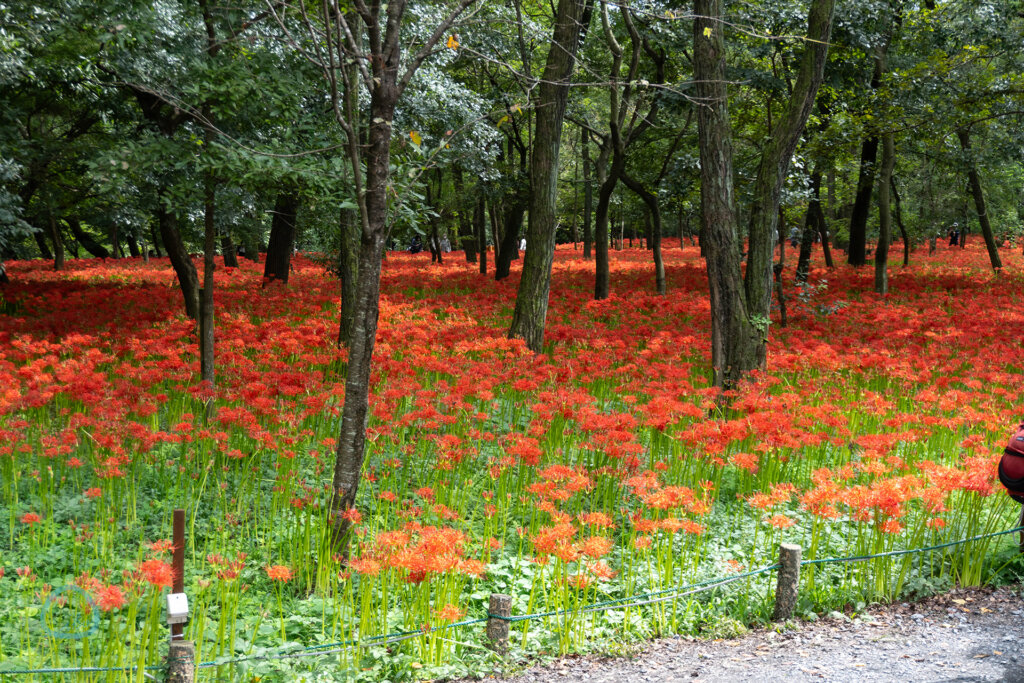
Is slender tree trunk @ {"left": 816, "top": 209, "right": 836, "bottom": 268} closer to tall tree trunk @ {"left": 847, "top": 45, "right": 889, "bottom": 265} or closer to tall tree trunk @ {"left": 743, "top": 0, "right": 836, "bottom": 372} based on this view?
tall tree trunk @ {"left": 847, "top": 45, "right": 889, "bottom": 265}

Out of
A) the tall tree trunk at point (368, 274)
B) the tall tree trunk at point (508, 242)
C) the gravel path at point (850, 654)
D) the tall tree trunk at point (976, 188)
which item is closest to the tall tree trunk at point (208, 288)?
the tall tree trunk at point (368, 274)

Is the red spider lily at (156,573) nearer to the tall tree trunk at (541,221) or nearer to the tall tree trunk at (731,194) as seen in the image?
the tall tree trunk at (731,194)

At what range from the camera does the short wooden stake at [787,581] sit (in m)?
5.23

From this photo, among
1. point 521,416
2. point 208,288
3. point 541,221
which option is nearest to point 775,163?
point 541,221

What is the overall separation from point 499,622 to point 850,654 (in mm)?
2340

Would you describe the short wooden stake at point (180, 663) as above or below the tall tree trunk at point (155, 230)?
below

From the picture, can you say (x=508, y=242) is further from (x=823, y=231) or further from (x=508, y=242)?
(x=823, y=231)

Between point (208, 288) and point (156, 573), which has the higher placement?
point (208, 288)

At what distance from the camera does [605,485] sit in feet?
24.5

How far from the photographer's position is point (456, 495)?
6961mm

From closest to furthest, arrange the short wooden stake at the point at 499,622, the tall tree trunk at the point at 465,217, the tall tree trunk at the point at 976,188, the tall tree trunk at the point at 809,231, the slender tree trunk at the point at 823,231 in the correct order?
the short wooden stake at the point at 499,622 → the tall tree trunk at the point at 809,231 → the tall tree trunk at the point at 976,188 → the slender tree trunk at the point at 823,231 → the tall tree trunk at the point at 465,217

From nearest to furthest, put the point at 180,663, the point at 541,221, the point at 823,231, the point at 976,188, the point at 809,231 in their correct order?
the point at 180,663, the point at 541,221, the point at 809,231, the point at 976,188, the point at 823,231

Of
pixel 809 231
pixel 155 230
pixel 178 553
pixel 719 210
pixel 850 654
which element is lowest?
pixel 850 654

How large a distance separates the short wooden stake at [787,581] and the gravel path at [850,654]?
16cm
